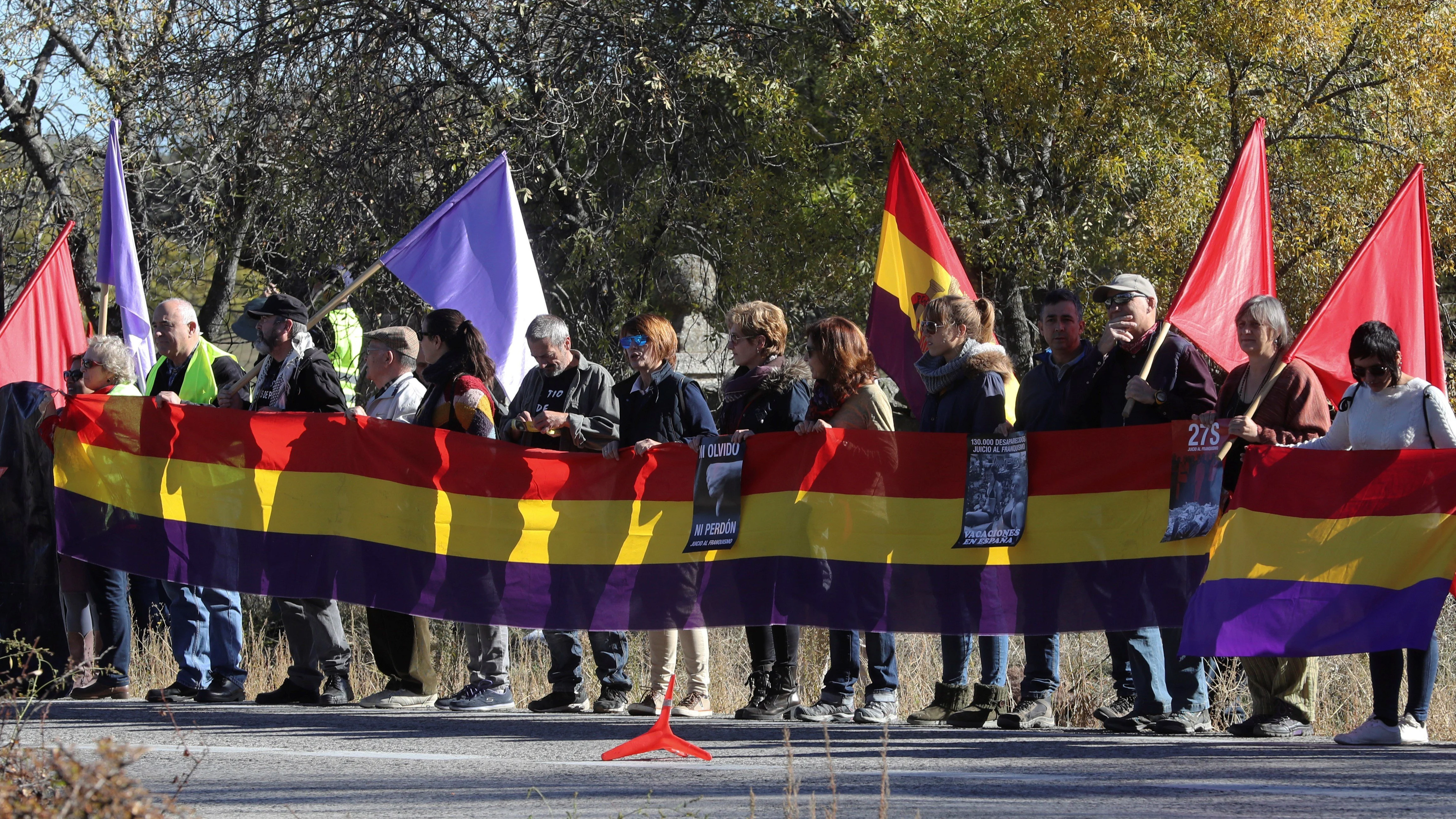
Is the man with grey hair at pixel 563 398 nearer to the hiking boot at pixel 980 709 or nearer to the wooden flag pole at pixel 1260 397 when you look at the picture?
the hiking boot at pixel 980 709

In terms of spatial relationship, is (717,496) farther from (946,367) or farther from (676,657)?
(946,367)

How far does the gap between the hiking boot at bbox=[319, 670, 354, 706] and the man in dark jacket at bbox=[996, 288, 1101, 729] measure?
3.47 m

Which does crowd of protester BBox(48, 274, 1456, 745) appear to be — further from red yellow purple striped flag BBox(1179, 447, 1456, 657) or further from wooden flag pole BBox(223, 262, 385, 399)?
red yellow purple striped flag BBox(1179, 447, 1456, 657)

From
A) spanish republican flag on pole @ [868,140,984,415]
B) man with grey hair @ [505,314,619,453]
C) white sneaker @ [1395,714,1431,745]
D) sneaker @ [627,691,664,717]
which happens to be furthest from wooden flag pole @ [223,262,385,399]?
white sneaker @ [1395,714,1431,745]

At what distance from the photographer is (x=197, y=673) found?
8.95 m

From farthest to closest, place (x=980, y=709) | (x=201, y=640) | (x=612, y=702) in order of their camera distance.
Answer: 1. (x=201, y=640)
2. (x=612, y=702)
3. (x=980, y=709)

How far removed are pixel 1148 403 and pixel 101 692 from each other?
5635 millimetres

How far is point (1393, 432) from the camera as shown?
707 cm

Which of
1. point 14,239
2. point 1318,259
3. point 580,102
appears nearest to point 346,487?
point 580,102

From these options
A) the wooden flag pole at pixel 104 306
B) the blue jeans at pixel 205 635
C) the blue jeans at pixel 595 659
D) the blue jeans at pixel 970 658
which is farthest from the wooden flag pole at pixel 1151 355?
the wooden flag pole at pixel 104 306

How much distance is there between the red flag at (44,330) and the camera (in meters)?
10.8

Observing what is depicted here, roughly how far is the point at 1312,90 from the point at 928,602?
12223 mm

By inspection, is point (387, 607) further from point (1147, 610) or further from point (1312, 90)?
point (1312, 90)

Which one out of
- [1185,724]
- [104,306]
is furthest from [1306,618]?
[104,306]
